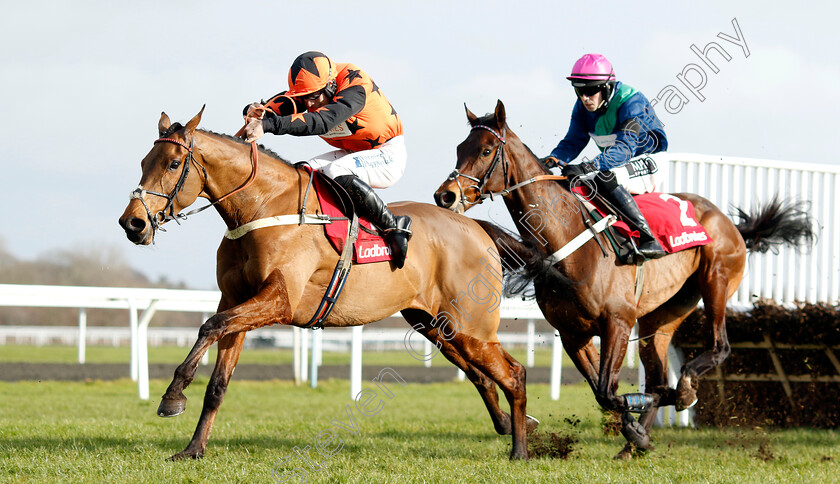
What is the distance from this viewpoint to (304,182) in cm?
471

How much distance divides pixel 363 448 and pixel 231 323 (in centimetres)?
199

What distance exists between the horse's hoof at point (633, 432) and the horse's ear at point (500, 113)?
204cm

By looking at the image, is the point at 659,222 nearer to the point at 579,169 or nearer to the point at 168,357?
the point at 579,169

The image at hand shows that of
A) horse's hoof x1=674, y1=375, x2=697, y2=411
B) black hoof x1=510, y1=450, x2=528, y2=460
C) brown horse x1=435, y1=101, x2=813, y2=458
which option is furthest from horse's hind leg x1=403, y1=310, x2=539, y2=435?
horse's hoof x1=674, y1=375, x2=697, y2=411

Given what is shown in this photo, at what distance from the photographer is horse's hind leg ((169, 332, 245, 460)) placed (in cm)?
466

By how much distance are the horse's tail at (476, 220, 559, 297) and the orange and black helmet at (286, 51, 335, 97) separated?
5.13 feet

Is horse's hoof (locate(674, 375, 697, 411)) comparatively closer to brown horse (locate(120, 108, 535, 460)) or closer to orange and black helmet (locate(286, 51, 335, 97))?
brown horse (locate(120, 108, 535, 460))

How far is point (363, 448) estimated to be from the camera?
5711 millimetres

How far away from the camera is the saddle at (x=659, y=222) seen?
524 centimetres

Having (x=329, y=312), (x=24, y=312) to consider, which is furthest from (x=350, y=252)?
(x=24, y=312)

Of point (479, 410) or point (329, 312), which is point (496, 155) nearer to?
point (329, 312)

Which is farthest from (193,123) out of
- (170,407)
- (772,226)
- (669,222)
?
Result: (772,226)

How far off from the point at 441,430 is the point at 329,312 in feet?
8.97

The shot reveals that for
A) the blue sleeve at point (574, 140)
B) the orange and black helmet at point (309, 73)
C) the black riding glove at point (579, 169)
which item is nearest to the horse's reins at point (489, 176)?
the black riding glove at point (579, 169)
